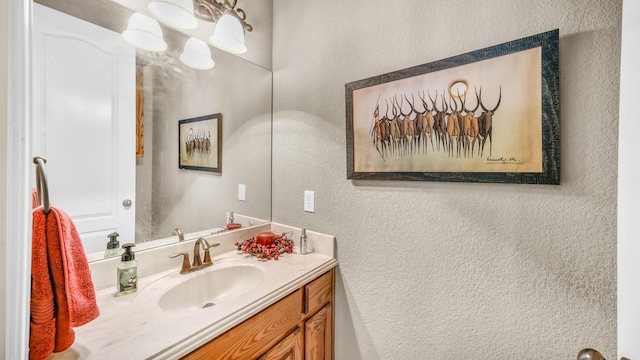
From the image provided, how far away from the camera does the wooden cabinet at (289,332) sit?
84 cm

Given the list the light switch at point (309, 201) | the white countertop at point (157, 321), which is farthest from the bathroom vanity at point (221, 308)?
the light switch at point (309, 201)

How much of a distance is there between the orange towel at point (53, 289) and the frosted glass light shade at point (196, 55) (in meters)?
0.91

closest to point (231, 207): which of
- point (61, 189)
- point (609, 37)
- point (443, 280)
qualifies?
point (61, 189)

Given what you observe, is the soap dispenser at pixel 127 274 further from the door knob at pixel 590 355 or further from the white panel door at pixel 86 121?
the door knob at pixel 590 355

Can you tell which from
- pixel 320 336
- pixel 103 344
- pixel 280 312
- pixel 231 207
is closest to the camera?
pixel 103 344

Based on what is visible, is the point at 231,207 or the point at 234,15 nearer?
the point at 234,15

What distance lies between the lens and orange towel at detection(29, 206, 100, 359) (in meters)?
0.57

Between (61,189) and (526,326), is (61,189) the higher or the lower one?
the higher one

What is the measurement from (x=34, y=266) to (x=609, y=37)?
158 centimetres

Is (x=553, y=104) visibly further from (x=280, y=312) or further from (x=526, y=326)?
(x=280, y=312)

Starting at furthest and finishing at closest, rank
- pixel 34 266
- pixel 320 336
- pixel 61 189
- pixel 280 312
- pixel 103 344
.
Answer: pixel 320 336 < pixel 280 312 < pixel 61 189 < pixel 103 344 < pixel 34 266

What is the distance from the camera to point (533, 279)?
0.88 meters

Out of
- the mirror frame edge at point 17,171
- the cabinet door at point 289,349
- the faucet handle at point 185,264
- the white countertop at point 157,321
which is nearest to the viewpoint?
the mirror frame edge at point 17,171

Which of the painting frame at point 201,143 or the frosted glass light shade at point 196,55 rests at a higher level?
the frosted glass light shade at point 196,55
